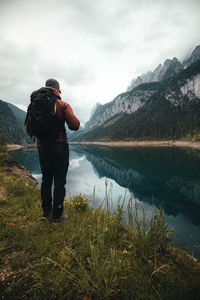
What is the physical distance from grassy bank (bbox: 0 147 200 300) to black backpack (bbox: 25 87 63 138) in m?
1.92

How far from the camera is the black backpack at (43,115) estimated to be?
2705 mm

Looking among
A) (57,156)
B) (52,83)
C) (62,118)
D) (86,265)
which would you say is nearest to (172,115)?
(52,83)

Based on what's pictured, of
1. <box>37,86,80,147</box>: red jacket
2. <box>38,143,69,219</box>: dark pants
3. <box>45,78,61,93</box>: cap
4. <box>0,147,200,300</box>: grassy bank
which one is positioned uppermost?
<box>45,78,61,93</box>: cap

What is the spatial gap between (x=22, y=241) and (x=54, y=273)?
1033mm

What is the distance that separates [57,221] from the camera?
3158 millimetres

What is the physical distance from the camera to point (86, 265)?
1.86 m

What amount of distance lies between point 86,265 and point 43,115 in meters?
2.70

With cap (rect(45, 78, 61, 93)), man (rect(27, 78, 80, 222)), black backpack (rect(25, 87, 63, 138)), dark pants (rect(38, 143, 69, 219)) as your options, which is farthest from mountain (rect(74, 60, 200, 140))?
black backpack (rect(25, 87, 63, 138))

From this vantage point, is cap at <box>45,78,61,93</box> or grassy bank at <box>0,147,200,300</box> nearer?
grassy bank at <box>0,147,200,300</box>

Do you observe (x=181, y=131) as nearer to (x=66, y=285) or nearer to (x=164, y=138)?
(x=164, y=138)

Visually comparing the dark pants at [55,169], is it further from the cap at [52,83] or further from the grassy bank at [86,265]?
the cap at [52,83]

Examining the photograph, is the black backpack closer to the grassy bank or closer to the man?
the man

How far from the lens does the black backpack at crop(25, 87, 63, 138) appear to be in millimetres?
2705

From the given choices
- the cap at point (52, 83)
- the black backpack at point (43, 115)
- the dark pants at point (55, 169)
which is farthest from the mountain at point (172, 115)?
the black backpack at point (43, 115)
